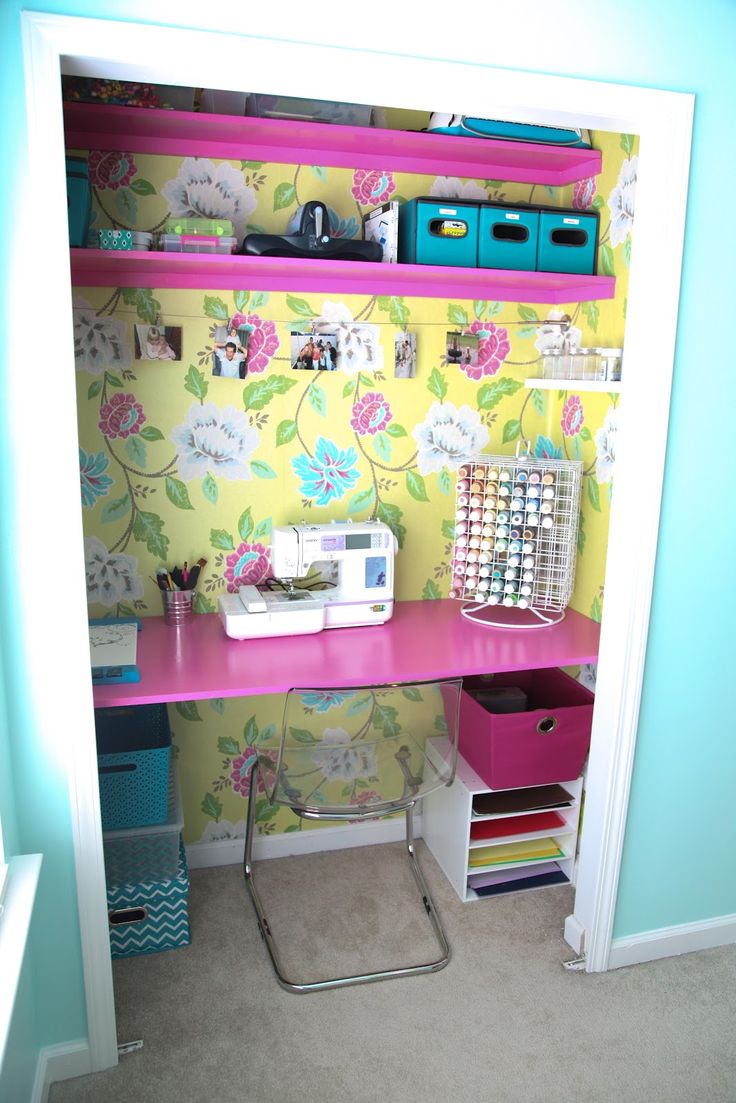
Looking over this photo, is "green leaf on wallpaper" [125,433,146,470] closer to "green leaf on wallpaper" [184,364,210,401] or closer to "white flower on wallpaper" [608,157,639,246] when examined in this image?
"green leaf on wallpaper" [184,364,210,401]

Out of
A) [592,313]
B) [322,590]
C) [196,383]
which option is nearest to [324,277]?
[196,383]

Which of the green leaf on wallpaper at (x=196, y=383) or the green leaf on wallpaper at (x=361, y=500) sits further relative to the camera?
the green leaf on wallpaper at (x=361, y=500)

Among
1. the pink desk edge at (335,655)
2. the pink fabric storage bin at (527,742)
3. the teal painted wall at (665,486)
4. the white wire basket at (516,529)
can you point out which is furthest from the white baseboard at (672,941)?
the white wire basket at (516,529)

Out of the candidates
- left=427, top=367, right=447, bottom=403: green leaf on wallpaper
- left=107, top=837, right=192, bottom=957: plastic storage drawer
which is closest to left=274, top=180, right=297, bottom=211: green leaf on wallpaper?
left=427, top=367, right=447, bottom=403: green leaf on wallpaper

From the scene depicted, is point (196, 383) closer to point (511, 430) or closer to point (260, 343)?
point (260, 343)

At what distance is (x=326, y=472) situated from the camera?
2.68m

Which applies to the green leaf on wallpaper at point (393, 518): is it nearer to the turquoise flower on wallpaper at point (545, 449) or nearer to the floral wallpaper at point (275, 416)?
the floral wallpaper at point (275, 416)

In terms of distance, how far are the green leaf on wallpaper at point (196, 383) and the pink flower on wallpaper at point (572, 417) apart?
111 centimetres

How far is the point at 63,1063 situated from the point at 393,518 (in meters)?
1.68

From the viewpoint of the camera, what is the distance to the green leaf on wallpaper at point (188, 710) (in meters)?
2.70

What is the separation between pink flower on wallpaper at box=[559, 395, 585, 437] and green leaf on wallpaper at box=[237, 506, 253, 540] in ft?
3.35

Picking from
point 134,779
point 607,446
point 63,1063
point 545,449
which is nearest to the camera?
point 63,1063

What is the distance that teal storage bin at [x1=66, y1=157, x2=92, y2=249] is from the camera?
6.74 feet

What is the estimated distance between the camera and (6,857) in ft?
5.80
